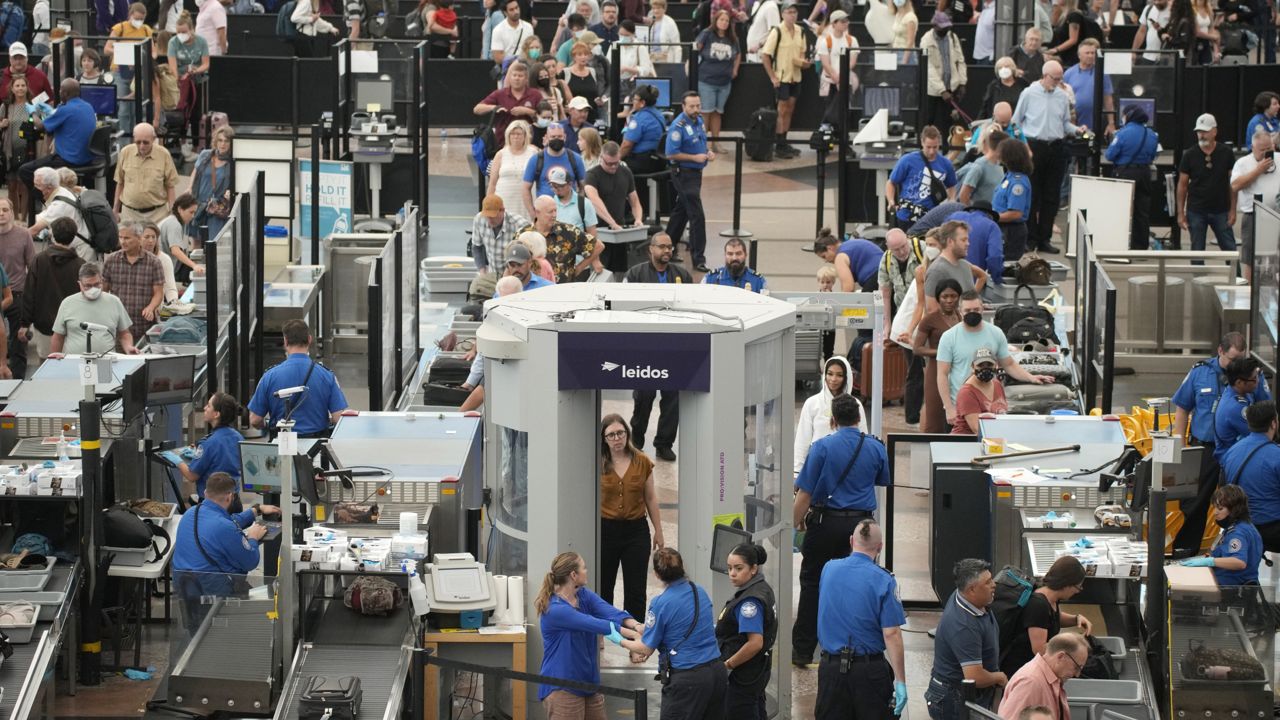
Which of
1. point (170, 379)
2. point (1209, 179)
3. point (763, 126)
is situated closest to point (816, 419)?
point (170, 379)

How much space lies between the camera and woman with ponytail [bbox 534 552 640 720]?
1120 cm

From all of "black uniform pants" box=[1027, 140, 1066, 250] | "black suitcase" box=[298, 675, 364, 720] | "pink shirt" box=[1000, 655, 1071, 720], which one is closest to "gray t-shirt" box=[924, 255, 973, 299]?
"pink shirt" box=[1000, 655, 1071, 720]

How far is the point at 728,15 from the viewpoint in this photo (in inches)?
1044

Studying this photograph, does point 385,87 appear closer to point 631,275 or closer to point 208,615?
point 631,275

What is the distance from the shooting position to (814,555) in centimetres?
1323

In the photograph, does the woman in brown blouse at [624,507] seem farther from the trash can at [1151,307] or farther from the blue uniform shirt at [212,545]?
the trash can at [1151,307]

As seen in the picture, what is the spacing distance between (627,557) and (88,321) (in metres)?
5.78

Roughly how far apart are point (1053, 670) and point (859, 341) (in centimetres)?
770

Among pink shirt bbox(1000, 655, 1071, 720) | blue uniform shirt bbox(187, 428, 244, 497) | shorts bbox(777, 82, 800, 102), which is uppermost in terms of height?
shorts bbox(777, 82, 800, 102)

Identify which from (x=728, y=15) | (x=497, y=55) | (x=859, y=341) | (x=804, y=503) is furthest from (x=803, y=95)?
(x=804, y=503)

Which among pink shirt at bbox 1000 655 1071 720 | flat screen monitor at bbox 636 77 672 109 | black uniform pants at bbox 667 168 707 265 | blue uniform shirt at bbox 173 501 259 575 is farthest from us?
flat screen monitor at bbox 636 77 672 109

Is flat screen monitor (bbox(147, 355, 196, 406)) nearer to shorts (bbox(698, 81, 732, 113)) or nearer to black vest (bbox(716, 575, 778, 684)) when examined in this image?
black vest (bbox(716, 575, 778, 684))

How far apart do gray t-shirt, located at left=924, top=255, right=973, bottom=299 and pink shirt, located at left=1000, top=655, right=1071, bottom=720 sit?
21.2 feet

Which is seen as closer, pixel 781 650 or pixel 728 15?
pixel 781 650
